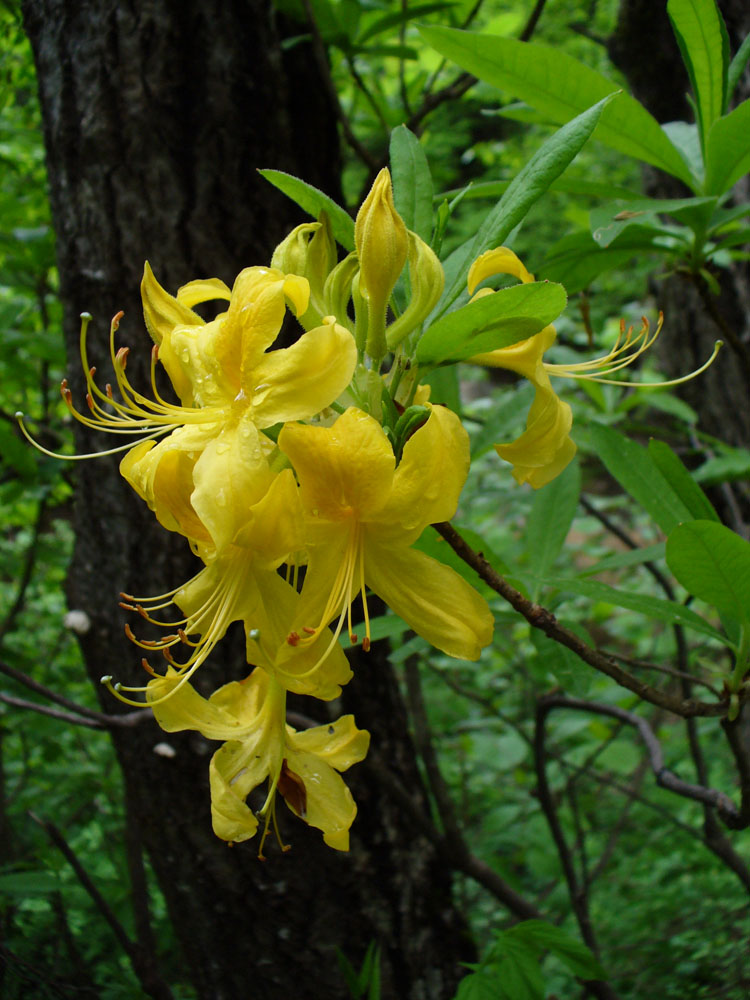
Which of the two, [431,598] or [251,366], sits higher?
[251,366]

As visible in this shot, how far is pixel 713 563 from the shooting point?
0.78 m

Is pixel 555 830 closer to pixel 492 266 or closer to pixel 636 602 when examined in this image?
pixel 636 602

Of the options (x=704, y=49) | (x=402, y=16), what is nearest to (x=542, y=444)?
(x=704, y=49)

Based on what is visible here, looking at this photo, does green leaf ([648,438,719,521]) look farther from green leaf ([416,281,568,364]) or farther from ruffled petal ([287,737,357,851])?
ruffled petal ([287,737,357,851])

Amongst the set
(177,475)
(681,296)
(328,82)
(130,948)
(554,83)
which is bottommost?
(130,948)

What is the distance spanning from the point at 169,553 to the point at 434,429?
0.95 m

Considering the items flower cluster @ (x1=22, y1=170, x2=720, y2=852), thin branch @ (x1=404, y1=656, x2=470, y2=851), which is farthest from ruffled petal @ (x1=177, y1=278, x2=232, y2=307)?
thin branch @ (x1=404, y1=656, x2=470, y2=851)

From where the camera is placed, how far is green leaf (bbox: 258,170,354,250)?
771 millimetres

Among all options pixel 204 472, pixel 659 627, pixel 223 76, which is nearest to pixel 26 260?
pixel 223 76

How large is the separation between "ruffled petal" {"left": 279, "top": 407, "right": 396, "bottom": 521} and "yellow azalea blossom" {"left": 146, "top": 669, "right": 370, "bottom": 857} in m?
0.31

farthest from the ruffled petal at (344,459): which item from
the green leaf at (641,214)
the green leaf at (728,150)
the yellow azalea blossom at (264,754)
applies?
the green leaf at (728,150)

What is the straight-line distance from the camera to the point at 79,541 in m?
1.58

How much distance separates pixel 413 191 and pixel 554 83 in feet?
1.00

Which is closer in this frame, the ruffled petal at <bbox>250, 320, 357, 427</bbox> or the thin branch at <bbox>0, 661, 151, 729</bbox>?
the ruffled petal at <bbox>250, 320, 357, 427</bbox>
